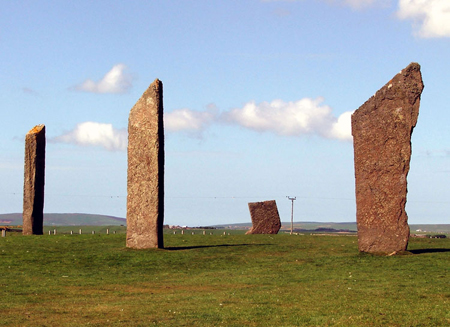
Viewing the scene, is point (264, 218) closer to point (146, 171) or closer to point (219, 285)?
point (146, 171)

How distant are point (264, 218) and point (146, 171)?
17.9 m

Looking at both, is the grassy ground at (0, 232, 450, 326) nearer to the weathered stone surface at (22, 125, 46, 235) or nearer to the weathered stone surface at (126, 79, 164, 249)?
the weathered stone surface at (126, 79, 164, 249)

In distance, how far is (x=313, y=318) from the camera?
11.5 meters

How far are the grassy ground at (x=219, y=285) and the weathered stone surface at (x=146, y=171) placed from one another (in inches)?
36.2

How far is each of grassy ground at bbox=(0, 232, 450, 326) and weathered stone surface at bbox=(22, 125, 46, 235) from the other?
281 inches

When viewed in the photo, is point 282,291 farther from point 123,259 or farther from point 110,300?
point 123,259

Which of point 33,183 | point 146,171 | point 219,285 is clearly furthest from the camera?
point 33,183

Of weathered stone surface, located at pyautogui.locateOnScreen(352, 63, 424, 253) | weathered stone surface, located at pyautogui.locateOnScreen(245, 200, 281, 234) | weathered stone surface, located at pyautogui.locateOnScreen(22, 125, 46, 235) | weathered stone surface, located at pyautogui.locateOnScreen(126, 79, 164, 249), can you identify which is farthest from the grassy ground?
weathered stone surface, located at pyautogui.locateOnScreen(245, 200, 281, 234)

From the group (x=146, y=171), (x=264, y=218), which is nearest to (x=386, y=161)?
(x=146, y=171)

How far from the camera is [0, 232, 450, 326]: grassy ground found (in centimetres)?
1184

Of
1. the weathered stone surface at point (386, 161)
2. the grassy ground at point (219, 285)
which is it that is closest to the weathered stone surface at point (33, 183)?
the grassy ground at point (219, 285)

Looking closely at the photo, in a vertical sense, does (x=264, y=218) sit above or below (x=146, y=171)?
below

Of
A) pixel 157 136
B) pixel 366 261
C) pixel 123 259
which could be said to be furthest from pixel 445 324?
pixel 157 136

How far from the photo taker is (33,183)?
33.6 meters
